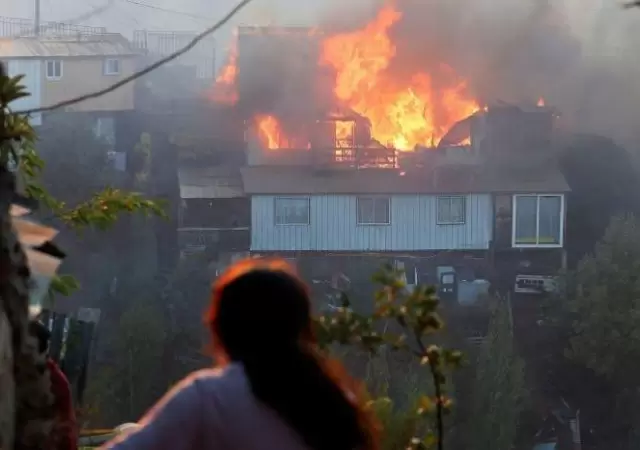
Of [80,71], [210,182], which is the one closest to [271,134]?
[210,182]

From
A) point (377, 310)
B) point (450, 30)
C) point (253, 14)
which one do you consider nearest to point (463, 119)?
point (450, 30)

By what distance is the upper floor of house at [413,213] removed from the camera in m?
22.6

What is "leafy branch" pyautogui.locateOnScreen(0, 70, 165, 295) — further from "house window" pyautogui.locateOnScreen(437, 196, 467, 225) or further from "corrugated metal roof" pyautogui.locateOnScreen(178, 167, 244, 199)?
"house window" pyautogui.locateOnScreen(437, 196, 467, 225)

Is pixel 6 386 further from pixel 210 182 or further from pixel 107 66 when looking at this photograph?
pixel 107 66

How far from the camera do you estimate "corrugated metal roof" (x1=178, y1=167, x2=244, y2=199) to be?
74.1ft

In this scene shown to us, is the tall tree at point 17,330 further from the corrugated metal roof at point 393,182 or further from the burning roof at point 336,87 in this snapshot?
the burning roof at point 336,87

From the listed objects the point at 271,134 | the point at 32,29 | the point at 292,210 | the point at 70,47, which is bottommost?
the point at 292,210

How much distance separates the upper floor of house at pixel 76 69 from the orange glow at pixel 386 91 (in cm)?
558

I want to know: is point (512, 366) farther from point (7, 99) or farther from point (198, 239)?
point (7, 99)

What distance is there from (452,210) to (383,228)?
1.69 meters

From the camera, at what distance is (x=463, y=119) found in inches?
1053

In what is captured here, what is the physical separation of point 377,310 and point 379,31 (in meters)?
26.3

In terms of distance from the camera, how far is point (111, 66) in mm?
26500

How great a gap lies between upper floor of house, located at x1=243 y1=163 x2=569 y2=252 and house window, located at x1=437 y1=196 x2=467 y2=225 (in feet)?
0.08
